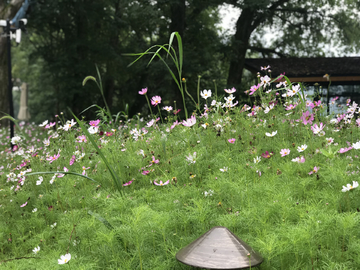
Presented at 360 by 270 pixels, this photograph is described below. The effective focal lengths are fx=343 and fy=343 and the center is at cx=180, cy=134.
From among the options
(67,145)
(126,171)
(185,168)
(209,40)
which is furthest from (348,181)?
(209,40)

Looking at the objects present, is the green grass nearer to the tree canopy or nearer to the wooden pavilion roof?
the tree canopy

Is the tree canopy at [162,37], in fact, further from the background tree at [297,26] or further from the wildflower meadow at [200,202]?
the wildflower meadow at [200,202]

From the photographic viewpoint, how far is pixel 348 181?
2691 millimetres

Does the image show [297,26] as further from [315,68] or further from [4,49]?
[4,49]

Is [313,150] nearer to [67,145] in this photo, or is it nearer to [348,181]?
[348,181]

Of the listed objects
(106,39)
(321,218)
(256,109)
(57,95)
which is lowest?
(57,95)

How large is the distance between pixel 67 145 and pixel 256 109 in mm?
2785

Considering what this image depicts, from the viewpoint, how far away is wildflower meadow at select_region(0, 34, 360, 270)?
2.21m

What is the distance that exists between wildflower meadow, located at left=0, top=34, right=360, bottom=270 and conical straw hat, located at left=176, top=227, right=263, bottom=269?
0.26m

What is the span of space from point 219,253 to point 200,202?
0.76 m

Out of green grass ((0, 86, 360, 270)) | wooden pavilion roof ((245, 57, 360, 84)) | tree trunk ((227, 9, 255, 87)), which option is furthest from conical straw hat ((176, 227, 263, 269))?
tree trunk ((227, 9, 255, 87))

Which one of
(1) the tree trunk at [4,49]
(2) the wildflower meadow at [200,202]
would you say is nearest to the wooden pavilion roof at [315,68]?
(1) the tree trunk at [4,49]

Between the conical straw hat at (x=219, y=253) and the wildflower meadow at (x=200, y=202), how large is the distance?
0.26 meters

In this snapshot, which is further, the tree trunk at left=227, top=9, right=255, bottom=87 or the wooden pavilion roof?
the tree trunk at left=227, top=9, right=255, bottom=87
